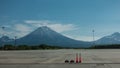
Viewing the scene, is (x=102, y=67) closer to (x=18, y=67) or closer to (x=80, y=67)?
(x=80, y=67)

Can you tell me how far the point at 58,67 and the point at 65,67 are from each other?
440mm

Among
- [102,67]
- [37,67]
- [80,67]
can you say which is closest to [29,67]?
[37,67]

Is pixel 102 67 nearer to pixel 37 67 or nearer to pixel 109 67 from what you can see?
pixel 109 67

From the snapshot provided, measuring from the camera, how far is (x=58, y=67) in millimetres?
19078

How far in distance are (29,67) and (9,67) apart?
135 cm

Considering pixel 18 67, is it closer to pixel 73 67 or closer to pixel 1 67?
pixel 1 67

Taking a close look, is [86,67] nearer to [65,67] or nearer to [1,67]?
[65,67]

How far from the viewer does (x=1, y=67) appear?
19719mm

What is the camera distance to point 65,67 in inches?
750

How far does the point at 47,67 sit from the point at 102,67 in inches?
138

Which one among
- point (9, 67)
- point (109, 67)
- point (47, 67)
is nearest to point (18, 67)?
point (9, 67)

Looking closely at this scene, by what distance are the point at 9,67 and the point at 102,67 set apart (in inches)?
236

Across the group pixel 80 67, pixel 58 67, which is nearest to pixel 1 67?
pixel 58 67

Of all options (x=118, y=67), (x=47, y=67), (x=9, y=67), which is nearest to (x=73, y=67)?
(x=47, y=67)
